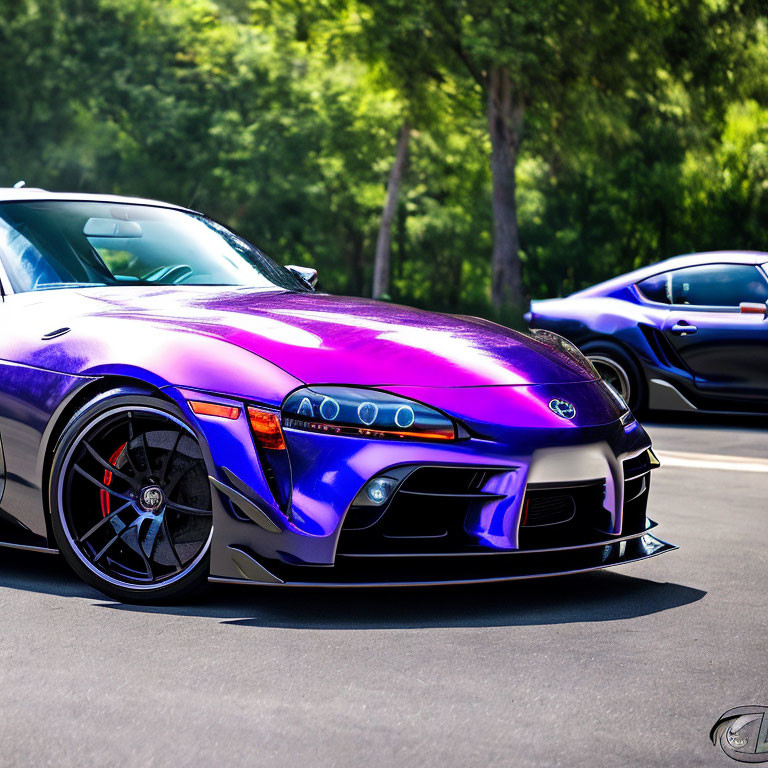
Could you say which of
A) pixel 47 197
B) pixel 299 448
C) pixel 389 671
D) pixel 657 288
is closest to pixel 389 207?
pixel 657 288

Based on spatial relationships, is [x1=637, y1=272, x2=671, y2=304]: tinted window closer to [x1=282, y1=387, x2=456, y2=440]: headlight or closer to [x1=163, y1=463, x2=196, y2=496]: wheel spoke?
[x1=282, y1=387, x2=456, y2=440]: headlight

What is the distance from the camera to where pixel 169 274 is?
18.4 feet

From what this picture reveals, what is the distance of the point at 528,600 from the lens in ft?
14.7

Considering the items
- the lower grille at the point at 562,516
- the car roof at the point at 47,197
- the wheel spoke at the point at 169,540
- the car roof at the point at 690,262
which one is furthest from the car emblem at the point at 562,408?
the car roof at the point at 690,262

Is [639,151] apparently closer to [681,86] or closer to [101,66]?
[681,86]

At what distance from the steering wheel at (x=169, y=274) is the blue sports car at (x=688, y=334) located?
5550mm

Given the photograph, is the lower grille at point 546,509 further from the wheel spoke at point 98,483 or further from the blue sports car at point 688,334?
the blue sports car at point 688,334

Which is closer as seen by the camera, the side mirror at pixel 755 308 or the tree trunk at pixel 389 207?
the side mirror at pixel 755 308

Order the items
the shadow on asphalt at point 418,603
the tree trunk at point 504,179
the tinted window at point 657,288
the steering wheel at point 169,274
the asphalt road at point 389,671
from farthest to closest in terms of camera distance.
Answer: the tree trunk at point 504,179 < the tinted window at point 657,288 < the steering wheel at point 169,274 < the shadow on asphalt at point 418,603 < the asphalt road at point 389,671

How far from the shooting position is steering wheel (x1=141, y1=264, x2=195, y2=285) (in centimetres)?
554

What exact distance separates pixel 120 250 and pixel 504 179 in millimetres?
20415

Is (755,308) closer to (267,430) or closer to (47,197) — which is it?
(47,197)

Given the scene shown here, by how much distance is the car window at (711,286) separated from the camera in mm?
10297

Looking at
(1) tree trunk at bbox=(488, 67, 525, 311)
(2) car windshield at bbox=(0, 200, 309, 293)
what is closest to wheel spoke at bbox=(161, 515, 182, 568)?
(2) car windshield at bbox=(0, 200, 309, 293)
